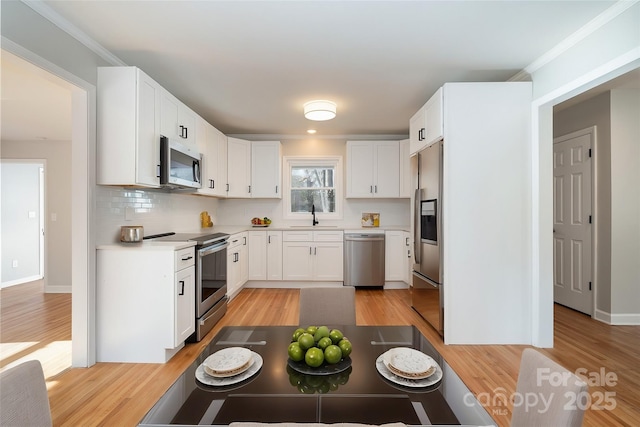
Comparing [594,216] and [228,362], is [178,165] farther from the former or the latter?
[594,216]

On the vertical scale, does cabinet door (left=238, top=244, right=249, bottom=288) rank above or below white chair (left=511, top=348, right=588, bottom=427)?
below

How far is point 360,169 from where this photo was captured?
5223 millimetres

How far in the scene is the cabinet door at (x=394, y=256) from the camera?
16.2 feet

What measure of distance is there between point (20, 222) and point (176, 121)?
15.7 feet

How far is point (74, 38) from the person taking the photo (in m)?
2.32

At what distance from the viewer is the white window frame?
218 inches

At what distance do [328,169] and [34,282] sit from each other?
18.1 feet

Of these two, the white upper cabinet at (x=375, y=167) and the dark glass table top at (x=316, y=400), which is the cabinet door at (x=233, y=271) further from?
the dark glass table top at (x=316, y=400)

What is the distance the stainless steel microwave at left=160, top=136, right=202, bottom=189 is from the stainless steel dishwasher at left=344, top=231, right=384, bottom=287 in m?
2.44

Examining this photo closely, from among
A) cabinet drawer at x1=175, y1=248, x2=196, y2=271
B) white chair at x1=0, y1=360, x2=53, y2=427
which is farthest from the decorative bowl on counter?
white chair at x1=0, y1=360, x2=53, y2=427

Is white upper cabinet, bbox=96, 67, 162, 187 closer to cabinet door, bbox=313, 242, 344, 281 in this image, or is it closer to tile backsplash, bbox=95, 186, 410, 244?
tile backsplash, bbox=95, 186, 410, 244

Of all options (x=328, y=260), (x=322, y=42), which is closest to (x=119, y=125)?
(x=322, y=42)

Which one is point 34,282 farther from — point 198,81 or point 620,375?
point 620,375

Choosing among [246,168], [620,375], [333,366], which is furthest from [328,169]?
[333,366]
